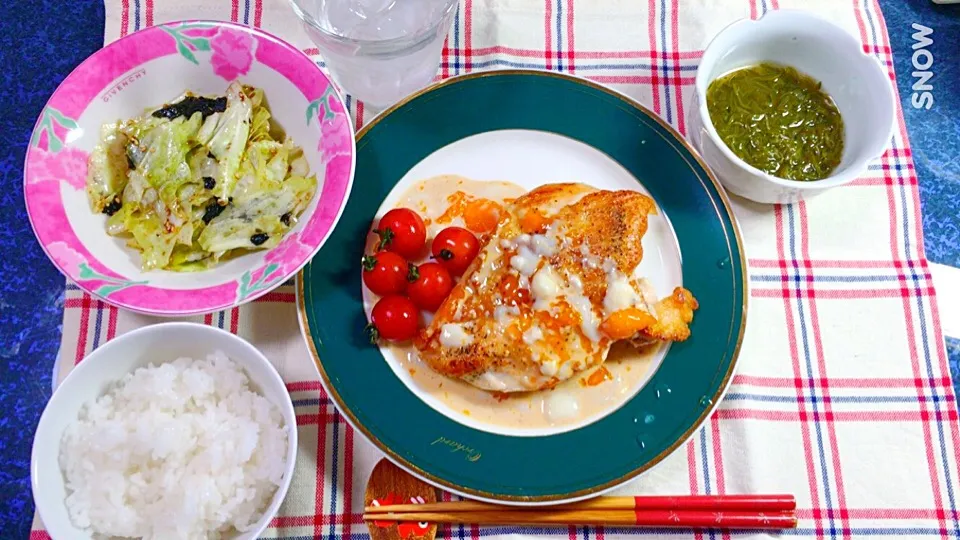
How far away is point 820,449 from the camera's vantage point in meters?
2.85

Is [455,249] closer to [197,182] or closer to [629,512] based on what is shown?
[197,182]

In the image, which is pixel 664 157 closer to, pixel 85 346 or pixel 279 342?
pixel 279 342

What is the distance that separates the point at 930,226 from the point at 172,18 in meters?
3.68

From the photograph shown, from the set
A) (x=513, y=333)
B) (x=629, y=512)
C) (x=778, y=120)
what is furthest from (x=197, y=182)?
(x=778, y=120)

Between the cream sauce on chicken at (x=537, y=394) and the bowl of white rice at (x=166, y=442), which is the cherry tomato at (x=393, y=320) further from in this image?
the bowl of white rice at (x=166, y=442)

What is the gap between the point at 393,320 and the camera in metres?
2.70

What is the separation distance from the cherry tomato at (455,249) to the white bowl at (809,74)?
1.07 m

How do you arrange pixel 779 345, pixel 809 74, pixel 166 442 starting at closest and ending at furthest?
pixel 166 442 → pixel 779 345 → pixel 809 74

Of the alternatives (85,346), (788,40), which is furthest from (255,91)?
(788,40)

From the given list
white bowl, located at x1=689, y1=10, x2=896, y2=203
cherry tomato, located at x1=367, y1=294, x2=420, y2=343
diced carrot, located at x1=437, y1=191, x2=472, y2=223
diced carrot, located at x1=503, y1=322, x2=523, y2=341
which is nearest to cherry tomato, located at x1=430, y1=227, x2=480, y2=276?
diced carrot, located at x1=437, y1=191, x2=472, y2=223

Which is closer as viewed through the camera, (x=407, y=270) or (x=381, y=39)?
(x=407, y=270)

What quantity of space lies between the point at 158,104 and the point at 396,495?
181 cm

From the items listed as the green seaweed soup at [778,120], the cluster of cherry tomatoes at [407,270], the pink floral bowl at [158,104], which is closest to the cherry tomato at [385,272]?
the cluster of cherry tomatoes at [407,270]

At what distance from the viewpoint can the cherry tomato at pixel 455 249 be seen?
9.26ft
